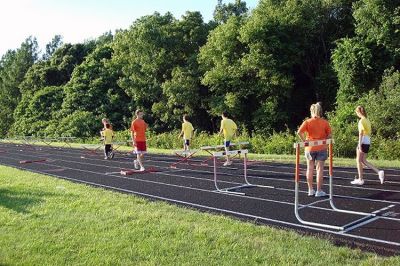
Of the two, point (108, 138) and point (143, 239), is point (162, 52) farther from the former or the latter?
point (143, 239)

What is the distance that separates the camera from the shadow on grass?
29.7ft

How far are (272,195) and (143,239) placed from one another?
4.44m

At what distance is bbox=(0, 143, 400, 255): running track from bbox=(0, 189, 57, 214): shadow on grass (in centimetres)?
211

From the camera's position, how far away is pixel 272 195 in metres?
10.3

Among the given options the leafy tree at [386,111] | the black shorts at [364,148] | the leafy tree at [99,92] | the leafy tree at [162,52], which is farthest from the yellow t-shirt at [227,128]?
the leafy tree at [99,92]

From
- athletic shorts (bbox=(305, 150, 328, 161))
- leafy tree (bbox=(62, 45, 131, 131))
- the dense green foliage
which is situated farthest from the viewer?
leafy tree (bbox=(62, 45, 131, 131))

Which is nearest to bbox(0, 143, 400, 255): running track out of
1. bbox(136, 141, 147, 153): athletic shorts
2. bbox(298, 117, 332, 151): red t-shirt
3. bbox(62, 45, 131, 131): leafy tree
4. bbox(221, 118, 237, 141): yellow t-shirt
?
bbox(136, 141, 147, 153): athletic shorts

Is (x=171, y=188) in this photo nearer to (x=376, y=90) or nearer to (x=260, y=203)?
(x=260, y=203)

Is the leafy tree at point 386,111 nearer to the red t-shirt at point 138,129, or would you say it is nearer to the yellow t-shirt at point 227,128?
the yellow t-shirt at point 227,128

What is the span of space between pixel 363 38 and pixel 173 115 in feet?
52.4

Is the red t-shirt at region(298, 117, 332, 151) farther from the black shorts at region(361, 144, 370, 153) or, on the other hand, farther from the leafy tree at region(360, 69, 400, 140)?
the leafy tree at region(360, 69, 400, 140)

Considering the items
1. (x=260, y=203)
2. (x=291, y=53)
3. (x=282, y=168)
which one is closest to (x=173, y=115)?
(x=291, y=53)

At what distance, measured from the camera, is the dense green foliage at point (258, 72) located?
24625 mm

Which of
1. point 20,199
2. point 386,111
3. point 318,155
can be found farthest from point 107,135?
point 318,155
